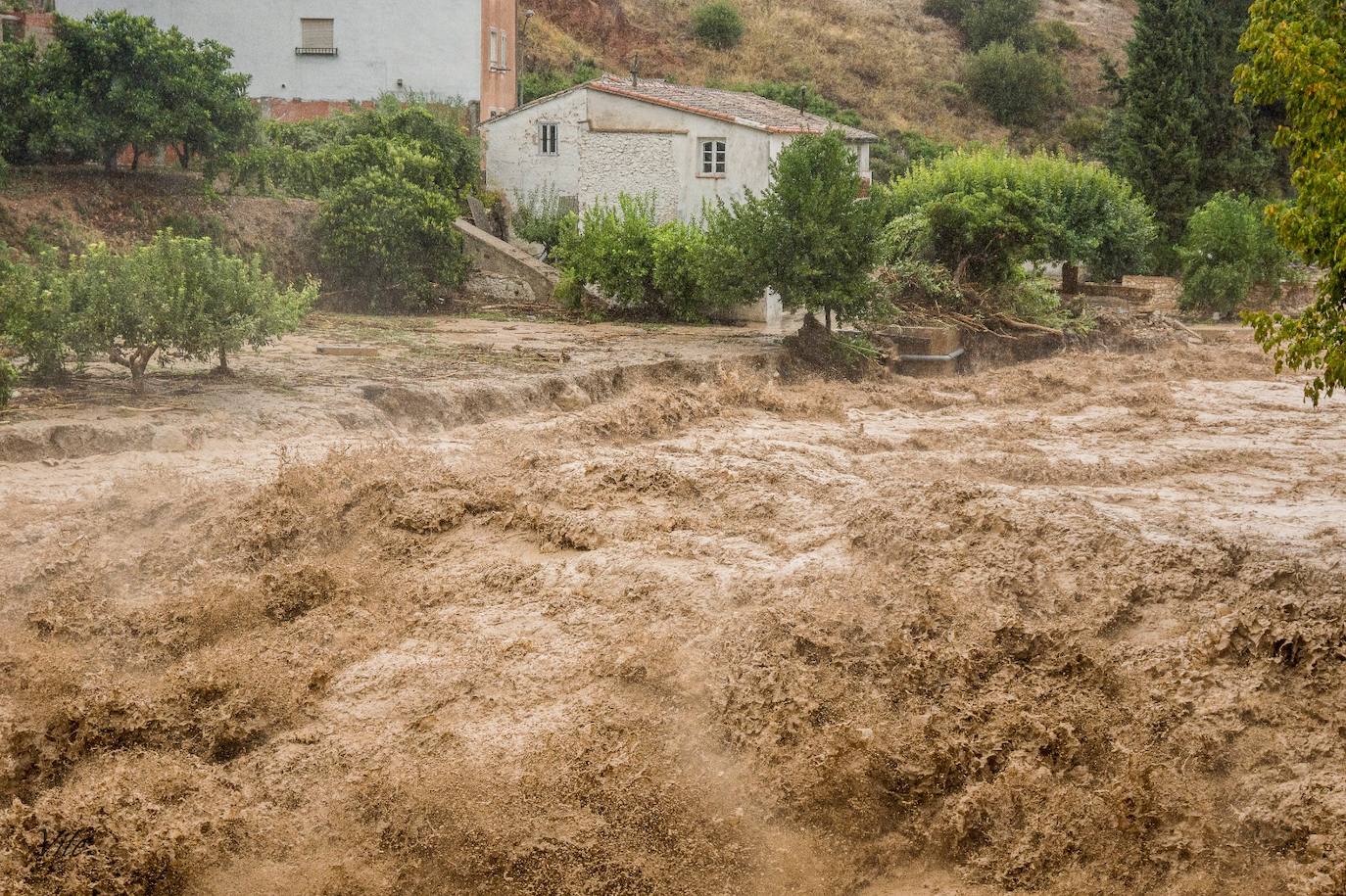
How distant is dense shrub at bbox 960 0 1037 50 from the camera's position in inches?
2003

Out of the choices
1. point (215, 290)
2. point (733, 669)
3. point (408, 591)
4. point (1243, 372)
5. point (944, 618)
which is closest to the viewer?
point (733, 669)

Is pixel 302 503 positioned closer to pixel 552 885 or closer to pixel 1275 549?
pixel 552 885

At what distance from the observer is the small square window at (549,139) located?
2527 cm

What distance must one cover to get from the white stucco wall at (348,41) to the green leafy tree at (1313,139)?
991 inches

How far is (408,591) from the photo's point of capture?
9594mm

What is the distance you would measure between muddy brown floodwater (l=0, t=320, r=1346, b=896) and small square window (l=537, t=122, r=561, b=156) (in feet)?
44.3

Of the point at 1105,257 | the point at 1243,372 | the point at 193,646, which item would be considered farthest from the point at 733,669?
the point at 1105,257

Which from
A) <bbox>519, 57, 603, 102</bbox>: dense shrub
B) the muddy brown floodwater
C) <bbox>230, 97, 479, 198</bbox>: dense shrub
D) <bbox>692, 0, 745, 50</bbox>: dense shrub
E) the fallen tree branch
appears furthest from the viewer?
<bbox>692, 0, 745, 50</bbox>: dense shrub

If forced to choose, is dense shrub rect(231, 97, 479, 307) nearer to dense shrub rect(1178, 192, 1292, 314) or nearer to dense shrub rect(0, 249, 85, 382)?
dense shrub rect(0, 249, 85, 382)

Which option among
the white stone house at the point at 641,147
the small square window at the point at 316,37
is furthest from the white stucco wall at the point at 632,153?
the small square window at the point at 316,37

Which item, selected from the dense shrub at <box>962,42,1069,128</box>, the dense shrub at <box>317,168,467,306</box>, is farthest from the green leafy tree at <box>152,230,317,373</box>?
the dense shrub at <box>962,42,1069,128</box>

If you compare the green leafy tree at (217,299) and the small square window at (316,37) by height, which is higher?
the small square window at (316,37)

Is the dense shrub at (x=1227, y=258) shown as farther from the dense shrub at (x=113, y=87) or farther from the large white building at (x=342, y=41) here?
the dense shrub at (x=113, y=87)

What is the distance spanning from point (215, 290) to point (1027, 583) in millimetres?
8974
